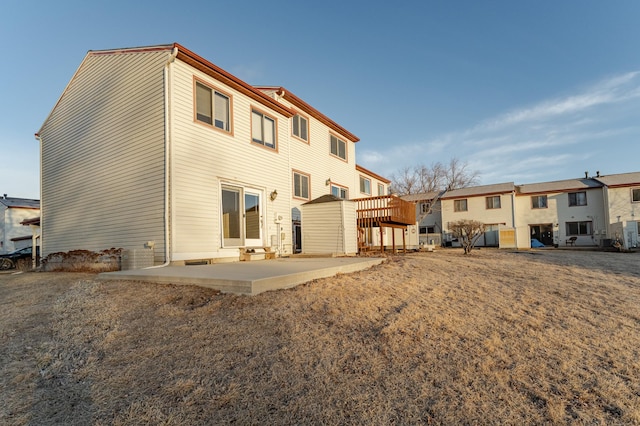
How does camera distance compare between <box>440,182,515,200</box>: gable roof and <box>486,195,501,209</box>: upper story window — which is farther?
<box>486,195,501,209</box>: upper story window

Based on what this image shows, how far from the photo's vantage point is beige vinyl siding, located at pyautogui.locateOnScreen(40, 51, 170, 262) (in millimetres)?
8242

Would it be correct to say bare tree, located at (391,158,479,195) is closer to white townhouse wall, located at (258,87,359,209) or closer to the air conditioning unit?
white townhouse wall, located at (258,87,359,209)

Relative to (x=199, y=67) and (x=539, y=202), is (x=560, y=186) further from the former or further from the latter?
(x=199, y=67)

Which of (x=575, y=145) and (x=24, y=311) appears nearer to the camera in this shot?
(x=24, y=311)

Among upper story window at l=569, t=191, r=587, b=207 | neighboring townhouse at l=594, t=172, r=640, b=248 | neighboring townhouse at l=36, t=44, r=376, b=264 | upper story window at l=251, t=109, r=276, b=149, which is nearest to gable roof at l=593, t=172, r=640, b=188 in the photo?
neighboring townhouse at l=594, t=172, r=640, b=248

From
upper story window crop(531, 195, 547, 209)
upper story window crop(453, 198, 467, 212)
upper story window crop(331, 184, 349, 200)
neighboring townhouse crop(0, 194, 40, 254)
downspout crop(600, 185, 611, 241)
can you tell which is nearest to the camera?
upper story window crop(331, 184, 349, 200)

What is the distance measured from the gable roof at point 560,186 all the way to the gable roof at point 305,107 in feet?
65.2

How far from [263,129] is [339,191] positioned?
6365mm

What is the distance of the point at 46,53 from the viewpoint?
41.1ft

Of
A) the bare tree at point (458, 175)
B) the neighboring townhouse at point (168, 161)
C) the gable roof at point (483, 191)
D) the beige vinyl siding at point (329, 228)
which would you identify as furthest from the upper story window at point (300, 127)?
the bare tree at point (458, 175)

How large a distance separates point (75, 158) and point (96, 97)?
220cm

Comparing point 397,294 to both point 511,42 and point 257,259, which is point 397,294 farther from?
point 511,42

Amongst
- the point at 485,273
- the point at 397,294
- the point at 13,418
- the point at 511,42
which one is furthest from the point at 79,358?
the point at 511,42

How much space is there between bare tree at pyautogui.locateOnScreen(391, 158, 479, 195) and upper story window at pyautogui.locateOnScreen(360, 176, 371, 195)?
928 inches
